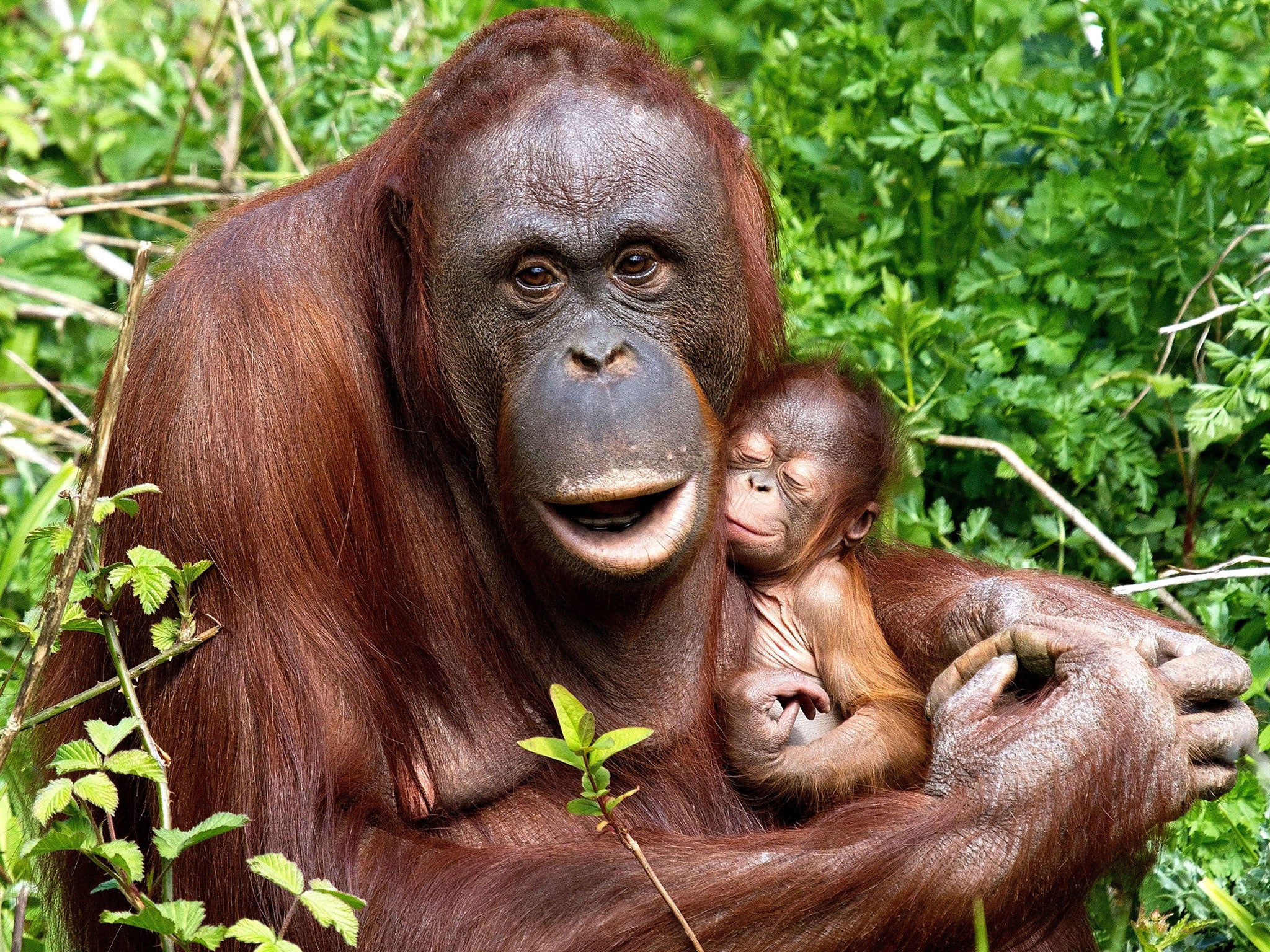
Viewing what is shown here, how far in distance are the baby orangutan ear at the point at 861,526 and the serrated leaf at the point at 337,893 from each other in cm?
158

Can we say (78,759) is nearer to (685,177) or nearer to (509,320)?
(509,320)

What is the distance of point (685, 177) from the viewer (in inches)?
115

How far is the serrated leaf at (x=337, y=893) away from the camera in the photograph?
2359 millimetres

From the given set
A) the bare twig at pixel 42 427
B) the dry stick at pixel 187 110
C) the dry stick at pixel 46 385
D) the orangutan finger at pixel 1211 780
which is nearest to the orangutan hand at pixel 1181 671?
the orangutan finger at pixel 1211 780

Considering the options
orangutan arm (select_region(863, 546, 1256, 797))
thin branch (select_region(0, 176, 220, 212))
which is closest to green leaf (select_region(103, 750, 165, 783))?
orangutan arm (select_region(863, 546, 1256, 797))

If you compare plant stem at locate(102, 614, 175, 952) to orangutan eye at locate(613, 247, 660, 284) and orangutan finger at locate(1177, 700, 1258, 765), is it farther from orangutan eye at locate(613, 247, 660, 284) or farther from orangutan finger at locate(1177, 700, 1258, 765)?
orangutan finger at locate(1177, 700, 1258, 765)

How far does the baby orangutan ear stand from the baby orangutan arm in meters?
0.19

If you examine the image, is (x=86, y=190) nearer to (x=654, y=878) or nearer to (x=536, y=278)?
(x=536, y=278)

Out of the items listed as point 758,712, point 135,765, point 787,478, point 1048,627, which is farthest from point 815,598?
point 135,765

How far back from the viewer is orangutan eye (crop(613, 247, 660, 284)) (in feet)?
9.37

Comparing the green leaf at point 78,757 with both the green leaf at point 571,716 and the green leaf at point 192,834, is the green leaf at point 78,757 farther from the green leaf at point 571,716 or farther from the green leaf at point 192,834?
the green leaf at point 571,716

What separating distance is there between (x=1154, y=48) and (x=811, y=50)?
3.43 ft

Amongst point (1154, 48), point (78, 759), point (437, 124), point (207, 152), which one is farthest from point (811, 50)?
point (78, 759)

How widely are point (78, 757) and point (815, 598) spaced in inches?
61.4
